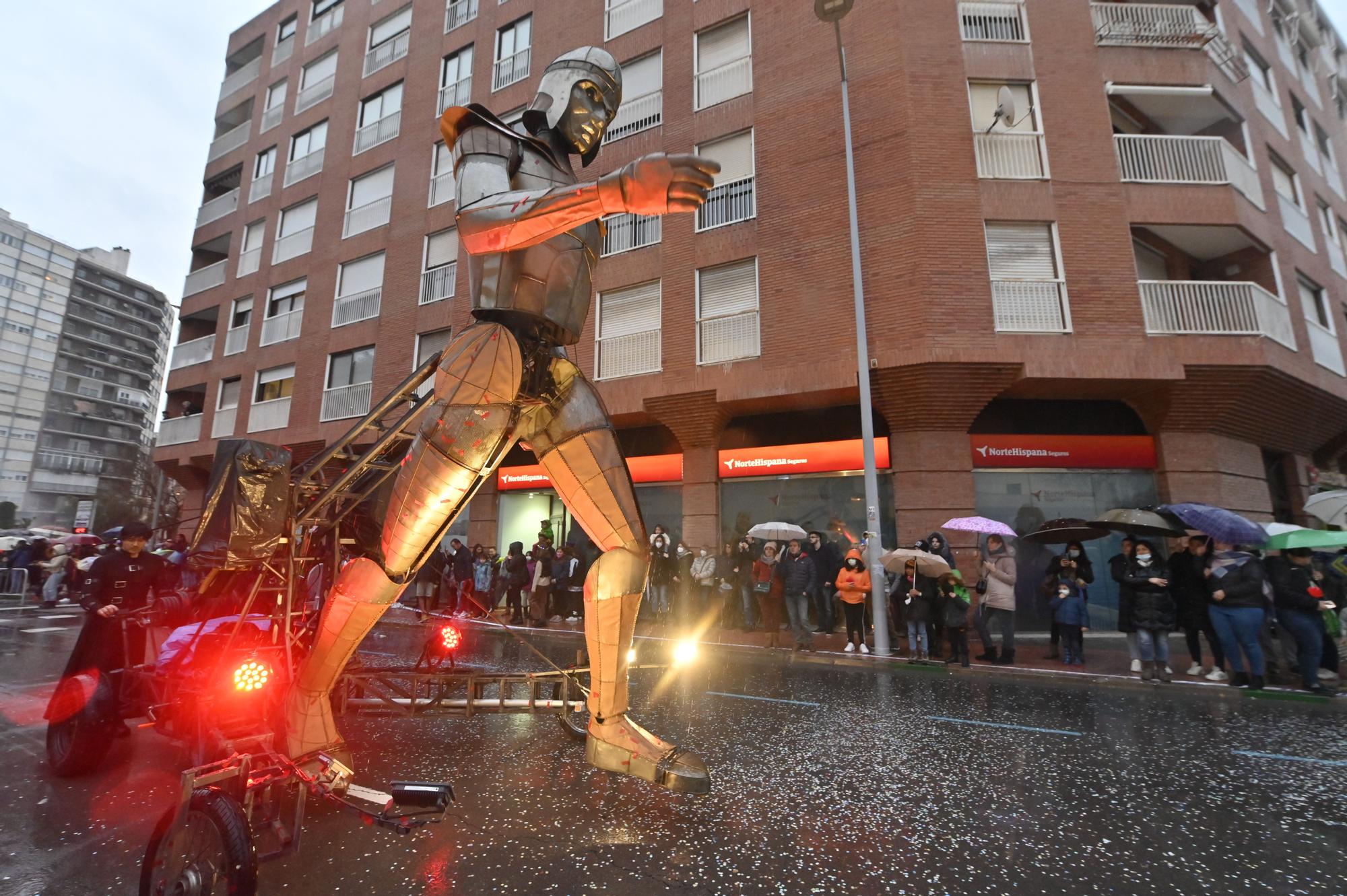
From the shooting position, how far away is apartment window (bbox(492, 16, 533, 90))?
17609mm

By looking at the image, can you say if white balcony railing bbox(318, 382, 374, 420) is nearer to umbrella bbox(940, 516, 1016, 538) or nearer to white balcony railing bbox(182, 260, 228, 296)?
white balcony railing bbox(182, 260, 228, 296)

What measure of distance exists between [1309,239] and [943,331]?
12253 millimetres

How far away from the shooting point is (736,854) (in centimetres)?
248

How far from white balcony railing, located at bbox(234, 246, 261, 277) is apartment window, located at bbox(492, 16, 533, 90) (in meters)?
11.9

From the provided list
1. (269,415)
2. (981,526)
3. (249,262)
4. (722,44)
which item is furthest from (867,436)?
(249,262)

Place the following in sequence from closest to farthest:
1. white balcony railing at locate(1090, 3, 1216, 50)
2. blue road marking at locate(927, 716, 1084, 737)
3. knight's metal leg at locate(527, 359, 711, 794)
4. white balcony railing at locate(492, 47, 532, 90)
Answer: knight's metal leg at locate(527, 359, 711, 794) → blue road marking at locate(927, 716, 1084, 737) → white balcony railing at locate(1090, 3, 1216, 50) → white balcony railing at locate(492, 47, 532, 90)

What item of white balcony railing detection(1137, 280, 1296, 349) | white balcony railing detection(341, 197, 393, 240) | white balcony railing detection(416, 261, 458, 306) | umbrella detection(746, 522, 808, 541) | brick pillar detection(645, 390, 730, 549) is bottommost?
umbrella detection(746, 522, 808, 541)

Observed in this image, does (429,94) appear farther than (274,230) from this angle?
No

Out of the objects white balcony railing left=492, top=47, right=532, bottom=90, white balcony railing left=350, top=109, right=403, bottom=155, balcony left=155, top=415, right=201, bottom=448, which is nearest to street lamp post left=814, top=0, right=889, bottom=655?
white balcony railing left=492, top=47, right=532, bottom=90

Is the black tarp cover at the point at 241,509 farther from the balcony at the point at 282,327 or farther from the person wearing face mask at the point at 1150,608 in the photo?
the balcony at the point at 282,327

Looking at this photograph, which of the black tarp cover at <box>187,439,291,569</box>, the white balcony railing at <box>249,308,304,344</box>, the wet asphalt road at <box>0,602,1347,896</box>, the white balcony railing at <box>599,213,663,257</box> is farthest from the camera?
the white balcony railing at <box>249,308,304,344</box>

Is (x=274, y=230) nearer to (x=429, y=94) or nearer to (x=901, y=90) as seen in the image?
(x=429, y=94)

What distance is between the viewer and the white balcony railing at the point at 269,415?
19.6 m

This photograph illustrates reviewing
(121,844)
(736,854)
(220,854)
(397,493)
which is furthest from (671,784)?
(121,844)
